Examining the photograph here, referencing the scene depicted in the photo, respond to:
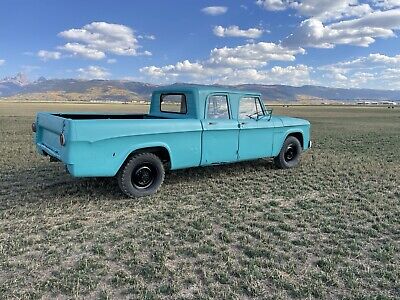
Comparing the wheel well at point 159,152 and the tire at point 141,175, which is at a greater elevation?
the wheel well at point 159,152

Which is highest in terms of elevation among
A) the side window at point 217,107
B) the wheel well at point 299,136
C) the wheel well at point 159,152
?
the side window at point 217,107

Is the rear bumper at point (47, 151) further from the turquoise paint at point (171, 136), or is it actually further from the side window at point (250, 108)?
the side window at point (250, 108)

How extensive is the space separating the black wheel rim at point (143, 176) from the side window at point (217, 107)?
1.53m

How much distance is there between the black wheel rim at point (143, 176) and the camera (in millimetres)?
5780

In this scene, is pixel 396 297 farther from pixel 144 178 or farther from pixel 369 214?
pixel 144 178

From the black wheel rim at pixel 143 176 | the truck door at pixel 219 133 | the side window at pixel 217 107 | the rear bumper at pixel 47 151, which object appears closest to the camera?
the rear bumper at pixel 47 151

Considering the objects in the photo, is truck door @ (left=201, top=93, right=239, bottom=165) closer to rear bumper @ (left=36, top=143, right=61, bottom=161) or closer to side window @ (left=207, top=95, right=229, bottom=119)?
side window @ (left=207, top=95, right=229, bottom=119)

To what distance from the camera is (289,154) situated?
8469mm

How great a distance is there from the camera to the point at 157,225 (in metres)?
4.66

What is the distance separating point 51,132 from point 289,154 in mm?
5581

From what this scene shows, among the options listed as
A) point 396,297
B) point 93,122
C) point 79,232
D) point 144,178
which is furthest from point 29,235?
point 396,297

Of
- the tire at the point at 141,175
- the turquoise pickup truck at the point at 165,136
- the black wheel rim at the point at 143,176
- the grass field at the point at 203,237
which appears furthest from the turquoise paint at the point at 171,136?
the grass field at the point at 203,237

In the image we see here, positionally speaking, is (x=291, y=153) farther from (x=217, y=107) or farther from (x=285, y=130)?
(x=217, y=107)

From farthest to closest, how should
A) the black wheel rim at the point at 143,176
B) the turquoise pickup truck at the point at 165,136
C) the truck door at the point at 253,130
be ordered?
1. the truck door at the point at 253,130
2. the black wheel rim at the point at 143,176
3. the turquoise pickup truck at the point at 165,136
